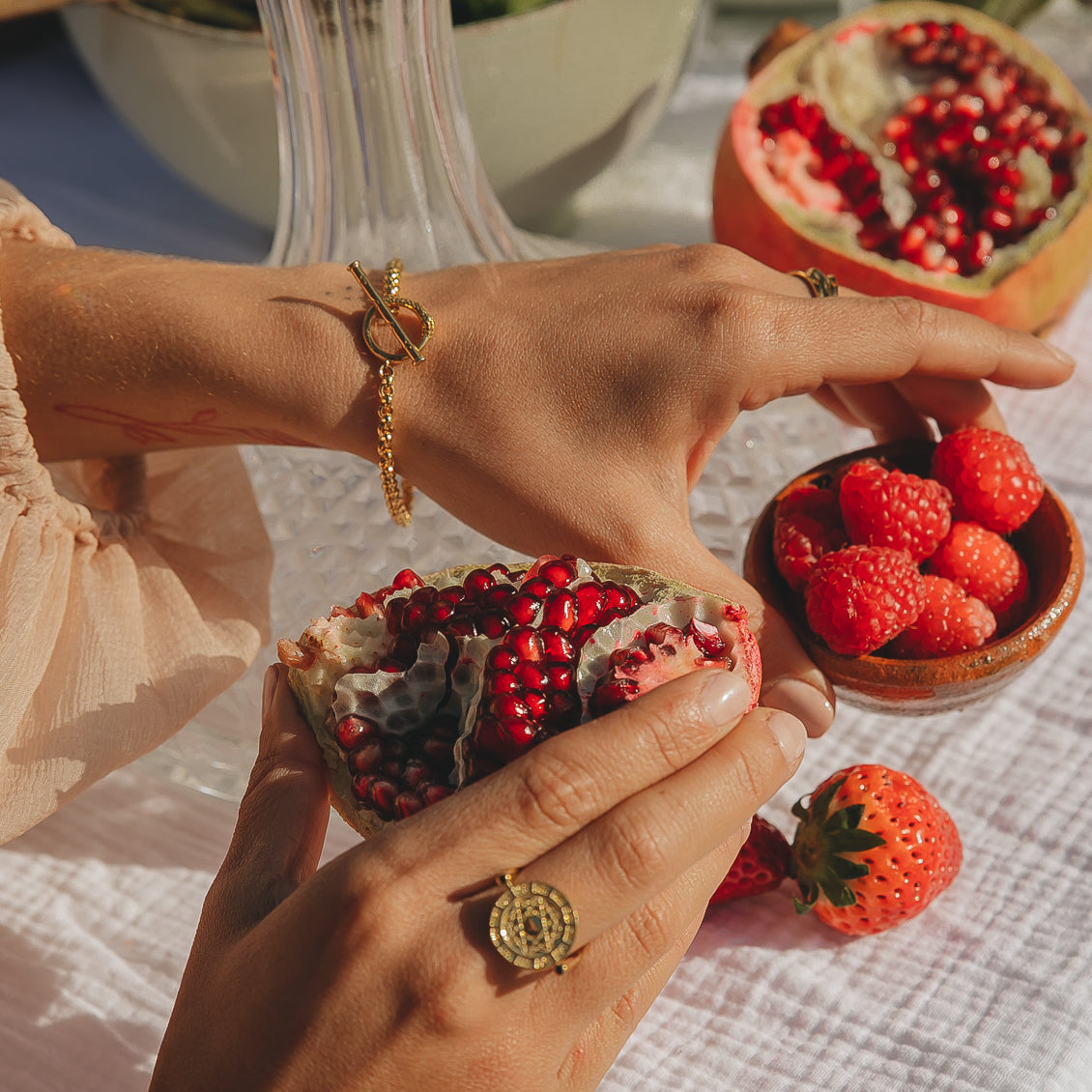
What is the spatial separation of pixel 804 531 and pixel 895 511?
0.17ft

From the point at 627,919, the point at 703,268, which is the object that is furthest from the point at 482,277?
the point at 627,919

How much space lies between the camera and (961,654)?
573 millimetres

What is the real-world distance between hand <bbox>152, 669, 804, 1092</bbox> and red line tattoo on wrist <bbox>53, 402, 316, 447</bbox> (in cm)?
33

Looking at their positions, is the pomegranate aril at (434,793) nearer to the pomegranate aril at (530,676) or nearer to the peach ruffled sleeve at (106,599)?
the pomegranate aril at (530,676)

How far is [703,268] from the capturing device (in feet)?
1.99

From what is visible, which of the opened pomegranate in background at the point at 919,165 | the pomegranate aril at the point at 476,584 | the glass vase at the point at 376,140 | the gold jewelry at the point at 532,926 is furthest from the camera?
the opened pomegranate in background at the point at 919,165

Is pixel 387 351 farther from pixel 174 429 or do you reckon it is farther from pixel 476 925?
pixel 476 925

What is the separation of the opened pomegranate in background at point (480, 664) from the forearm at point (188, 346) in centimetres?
17

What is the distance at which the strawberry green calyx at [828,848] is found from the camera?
58cm

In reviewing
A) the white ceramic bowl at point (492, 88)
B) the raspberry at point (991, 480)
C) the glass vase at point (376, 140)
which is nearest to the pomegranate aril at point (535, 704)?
the raspberry at point (991, 480)

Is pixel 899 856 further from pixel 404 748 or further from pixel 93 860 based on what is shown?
pixel 93 860

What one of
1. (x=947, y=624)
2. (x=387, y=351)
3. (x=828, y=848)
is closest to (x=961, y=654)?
(x=947, y=624)

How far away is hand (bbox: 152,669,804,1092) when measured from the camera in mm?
371

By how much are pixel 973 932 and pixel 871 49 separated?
2.63ft
